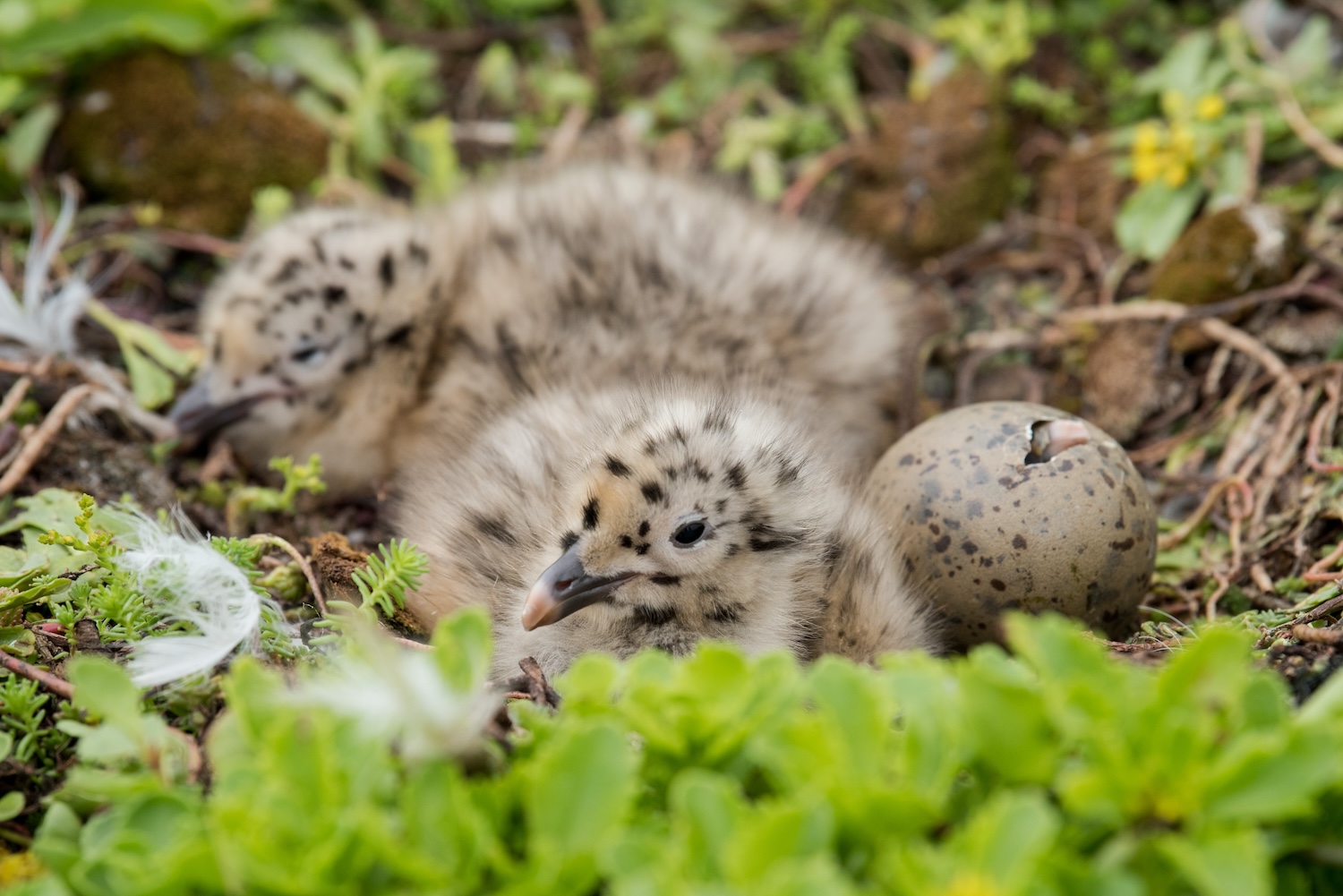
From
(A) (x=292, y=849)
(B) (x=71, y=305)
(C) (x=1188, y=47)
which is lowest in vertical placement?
(B) (x=71, y=305)

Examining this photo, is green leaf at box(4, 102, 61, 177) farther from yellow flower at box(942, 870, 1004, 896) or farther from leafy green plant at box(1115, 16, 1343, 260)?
yellow flower at box(942, 870, 1004, 896)

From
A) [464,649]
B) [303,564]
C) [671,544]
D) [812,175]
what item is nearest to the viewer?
[464,649]

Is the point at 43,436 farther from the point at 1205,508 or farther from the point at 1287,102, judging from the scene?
the point at 1287,102

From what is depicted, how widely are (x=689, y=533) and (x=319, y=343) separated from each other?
1566 millimetres

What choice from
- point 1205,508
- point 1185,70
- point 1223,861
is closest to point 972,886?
point 1223,861

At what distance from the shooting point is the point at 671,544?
2.45 meters

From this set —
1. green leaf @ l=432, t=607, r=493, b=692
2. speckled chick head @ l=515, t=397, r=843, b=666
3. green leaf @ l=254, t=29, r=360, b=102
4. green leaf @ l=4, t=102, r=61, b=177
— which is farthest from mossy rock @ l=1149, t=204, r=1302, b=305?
green leaf @ l=4, t=102, r=61, b=177

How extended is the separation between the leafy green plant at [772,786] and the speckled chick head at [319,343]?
197cm

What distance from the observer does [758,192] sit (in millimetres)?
4234

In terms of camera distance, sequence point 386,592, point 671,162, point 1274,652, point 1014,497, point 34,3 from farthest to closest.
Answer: point 671,162, point 34,3, point 1014,497, point 386,592, point 1274,652

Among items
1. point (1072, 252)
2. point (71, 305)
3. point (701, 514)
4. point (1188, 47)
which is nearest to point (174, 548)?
point (701, 514)

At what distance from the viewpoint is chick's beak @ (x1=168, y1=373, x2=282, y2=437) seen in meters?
3.39

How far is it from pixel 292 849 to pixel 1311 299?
3.22m

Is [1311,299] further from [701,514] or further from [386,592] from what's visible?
[386,592]
